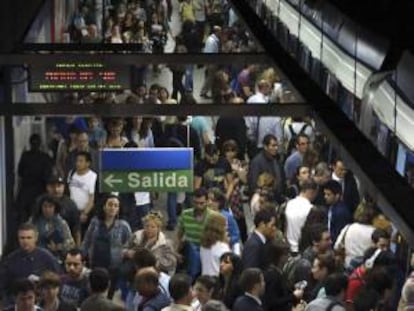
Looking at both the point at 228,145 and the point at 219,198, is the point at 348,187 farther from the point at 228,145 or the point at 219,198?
the point at 228,145

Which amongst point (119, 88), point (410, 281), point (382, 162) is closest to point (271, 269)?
point (410, 281)

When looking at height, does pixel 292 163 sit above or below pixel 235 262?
below

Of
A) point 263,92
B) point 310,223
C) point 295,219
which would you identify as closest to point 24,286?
point 310,223

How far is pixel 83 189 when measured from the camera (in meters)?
12.1

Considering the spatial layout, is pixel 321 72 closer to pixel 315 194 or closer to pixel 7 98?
pixel 315 194

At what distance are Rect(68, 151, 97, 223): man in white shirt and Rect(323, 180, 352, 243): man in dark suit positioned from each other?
7.34ft

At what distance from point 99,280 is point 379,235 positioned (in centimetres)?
215

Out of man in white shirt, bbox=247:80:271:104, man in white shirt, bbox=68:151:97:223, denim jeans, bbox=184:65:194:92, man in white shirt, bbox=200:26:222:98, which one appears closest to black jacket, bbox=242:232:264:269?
man in white shirt, bbox=68:151:97:223

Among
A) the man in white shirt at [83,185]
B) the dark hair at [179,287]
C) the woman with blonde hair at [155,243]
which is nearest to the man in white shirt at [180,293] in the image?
the dark hair at [179,287]

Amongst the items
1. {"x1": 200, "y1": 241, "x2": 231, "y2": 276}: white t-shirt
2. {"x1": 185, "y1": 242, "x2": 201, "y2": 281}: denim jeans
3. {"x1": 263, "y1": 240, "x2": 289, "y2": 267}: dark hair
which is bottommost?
{"x1": 185, "y1": 242, "x2": 201, "y2": 281}: denim jeans

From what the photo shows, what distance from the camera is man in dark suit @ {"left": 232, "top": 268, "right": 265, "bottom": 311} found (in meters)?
8.39

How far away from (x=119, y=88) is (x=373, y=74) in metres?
5.77

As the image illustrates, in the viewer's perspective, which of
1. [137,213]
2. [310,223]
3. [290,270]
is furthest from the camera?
[137,213]

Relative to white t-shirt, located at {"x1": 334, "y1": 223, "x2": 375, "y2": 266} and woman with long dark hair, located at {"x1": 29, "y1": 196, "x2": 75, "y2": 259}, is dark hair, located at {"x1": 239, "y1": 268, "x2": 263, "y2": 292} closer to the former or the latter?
white t-shirt, located at {"x1": 334, "y1": 223, "x2": 375, "y2": 266}
